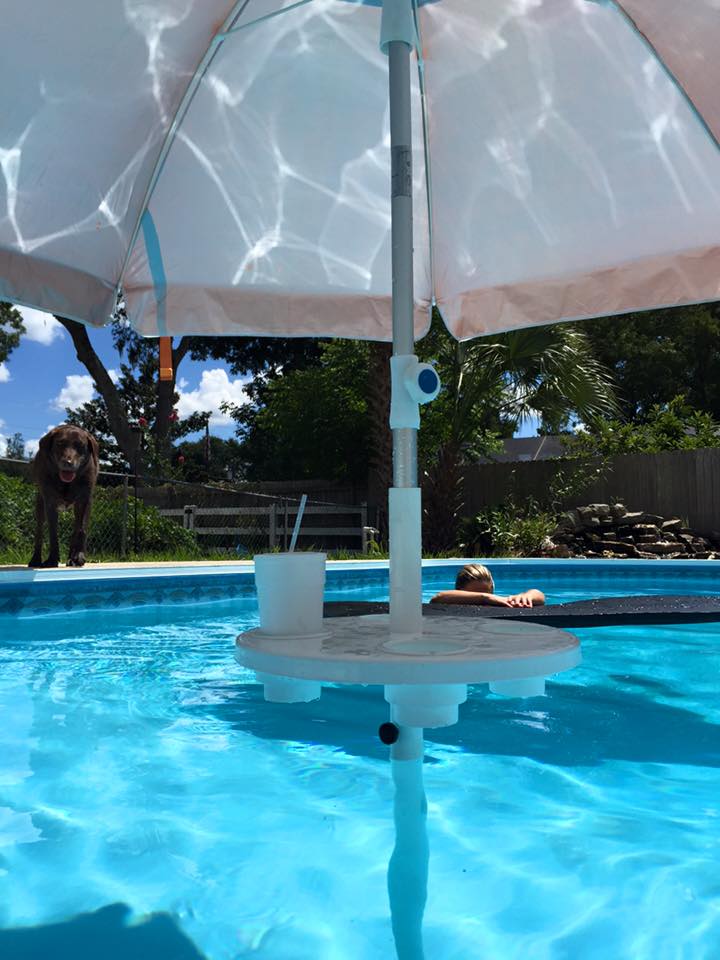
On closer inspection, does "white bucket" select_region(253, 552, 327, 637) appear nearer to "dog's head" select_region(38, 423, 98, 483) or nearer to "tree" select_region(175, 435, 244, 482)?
"dog's head" select_region(38, 423, 98, 483)

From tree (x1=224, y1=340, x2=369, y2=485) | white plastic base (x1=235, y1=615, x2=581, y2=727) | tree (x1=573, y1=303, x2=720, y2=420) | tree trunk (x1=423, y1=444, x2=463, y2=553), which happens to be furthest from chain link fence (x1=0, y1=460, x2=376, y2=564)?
tree (x1=573, y1=303, x2=720, y2=420)

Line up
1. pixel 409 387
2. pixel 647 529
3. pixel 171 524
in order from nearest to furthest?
1. pixel 409 387
2. pixel 171 524
3. pixel 647 529

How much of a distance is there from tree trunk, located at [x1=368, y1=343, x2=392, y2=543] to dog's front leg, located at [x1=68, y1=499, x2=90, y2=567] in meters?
6.38

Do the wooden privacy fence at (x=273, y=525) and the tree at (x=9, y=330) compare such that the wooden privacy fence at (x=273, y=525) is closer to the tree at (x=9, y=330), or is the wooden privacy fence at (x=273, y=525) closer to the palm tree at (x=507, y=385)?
the palm tree at (x=507, y=385)

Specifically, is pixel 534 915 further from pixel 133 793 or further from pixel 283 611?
pixel 133 793

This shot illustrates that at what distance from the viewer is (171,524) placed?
42.9 feet

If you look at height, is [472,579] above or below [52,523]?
below

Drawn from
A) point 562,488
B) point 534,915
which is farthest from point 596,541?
point 534,915

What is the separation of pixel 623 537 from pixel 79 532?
29.4 ft

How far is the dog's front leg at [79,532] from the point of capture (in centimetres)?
889

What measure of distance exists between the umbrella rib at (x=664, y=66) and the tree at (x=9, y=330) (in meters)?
21.0

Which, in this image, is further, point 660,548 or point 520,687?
point 660,548

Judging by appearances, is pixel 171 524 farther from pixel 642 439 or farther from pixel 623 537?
pixel 642 439

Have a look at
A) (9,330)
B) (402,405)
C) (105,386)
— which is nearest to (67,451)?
(402,405)
